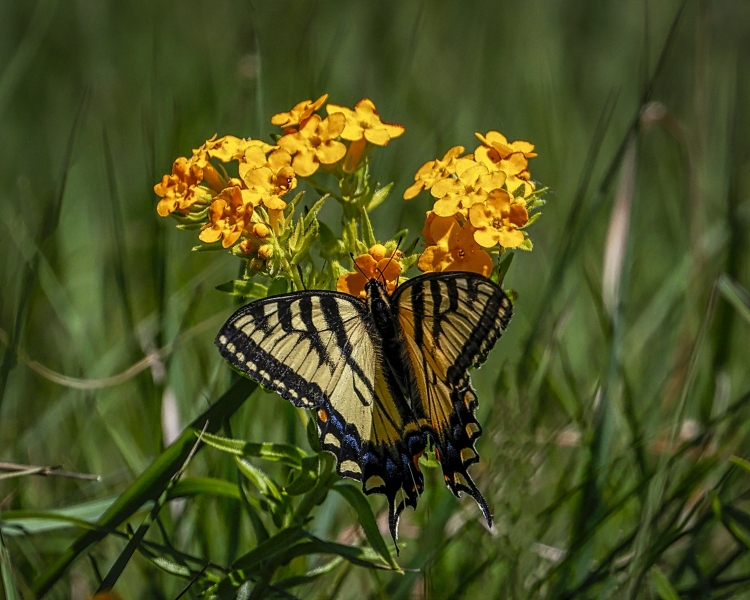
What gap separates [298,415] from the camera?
3.13m

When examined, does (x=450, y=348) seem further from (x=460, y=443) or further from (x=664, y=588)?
(x=664, y=588)

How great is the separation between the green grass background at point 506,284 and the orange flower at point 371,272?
1.76 ft

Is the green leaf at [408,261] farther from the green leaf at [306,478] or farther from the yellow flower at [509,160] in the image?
the green leaf at [306,478]

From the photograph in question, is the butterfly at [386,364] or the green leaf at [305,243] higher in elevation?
the green leaf at [305,243]

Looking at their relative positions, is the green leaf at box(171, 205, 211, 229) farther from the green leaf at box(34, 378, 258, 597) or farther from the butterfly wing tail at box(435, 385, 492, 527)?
the butterfly wing tail at box(435, 385, 492, 527)

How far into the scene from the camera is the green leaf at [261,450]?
2680 mm

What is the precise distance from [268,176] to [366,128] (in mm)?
460

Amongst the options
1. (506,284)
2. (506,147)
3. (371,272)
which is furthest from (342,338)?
(506,284)

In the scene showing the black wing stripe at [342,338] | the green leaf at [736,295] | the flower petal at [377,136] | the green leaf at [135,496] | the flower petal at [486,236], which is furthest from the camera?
the green leaf at [736,295]

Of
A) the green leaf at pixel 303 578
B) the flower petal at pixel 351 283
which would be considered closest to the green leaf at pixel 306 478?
the green leaf at pixel 303 578

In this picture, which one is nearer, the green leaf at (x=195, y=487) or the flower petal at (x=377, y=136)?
the green leaf at (x=195, y=487)

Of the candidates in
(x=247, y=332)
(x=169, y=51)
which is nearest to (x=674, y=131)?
(x=247, y=332)

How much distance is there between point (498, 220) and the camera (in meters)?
2.77

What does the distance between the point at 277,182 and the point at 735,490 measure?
2454mm
